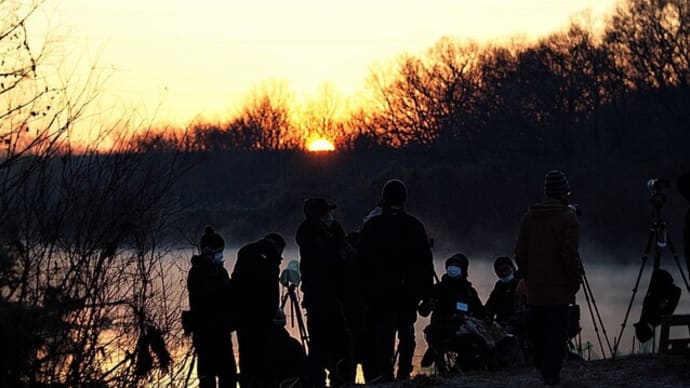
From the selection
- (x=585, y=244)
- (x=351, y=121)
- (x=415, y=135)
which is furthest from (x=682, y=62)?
(x=351, y=121)

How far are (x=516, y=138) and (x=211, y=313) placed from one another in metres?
46.3

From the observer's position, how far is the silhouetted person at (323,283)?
39.4ft

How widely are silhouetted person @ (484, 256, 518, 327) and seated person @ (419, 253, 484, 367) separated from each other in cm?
55

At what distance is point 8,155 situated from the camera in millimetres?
10102

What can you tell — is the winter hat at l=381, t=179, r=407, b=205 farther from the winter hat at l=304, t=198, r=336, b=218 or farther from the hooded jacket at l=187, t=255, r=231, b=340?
the hooded jacket at l=187, t=255, r=231, b=340

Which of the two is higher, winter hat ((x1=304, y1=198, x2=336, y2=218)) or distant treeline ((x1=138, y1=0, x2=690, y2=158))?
distant treeline ((x1=138, y1=0, x2=690, y2=158))

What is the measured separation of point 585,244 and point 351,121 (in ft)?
104

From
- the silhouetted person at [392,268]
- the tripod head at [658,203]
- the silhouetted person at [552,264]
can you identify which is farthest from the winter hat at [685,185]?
the silhouetted person at [392,268]

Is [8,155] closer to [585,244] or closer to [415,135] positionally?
[585,244]

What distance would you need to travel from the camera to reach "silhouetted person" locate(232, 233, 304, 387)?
39.1 feet

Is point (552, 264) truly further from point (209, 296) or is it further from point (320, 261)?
point (209, 296)

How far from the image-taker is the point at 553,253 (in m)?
10.7

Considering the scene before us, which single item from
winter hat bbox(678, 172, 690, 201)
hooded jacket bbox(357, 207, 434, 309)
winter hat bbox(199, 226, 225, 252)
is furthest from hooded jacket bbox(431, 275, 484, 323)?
winter hat bbox(678, 172, 690, 201)

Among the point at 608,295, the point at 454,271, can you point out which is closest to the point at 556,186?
the point at 454,271
